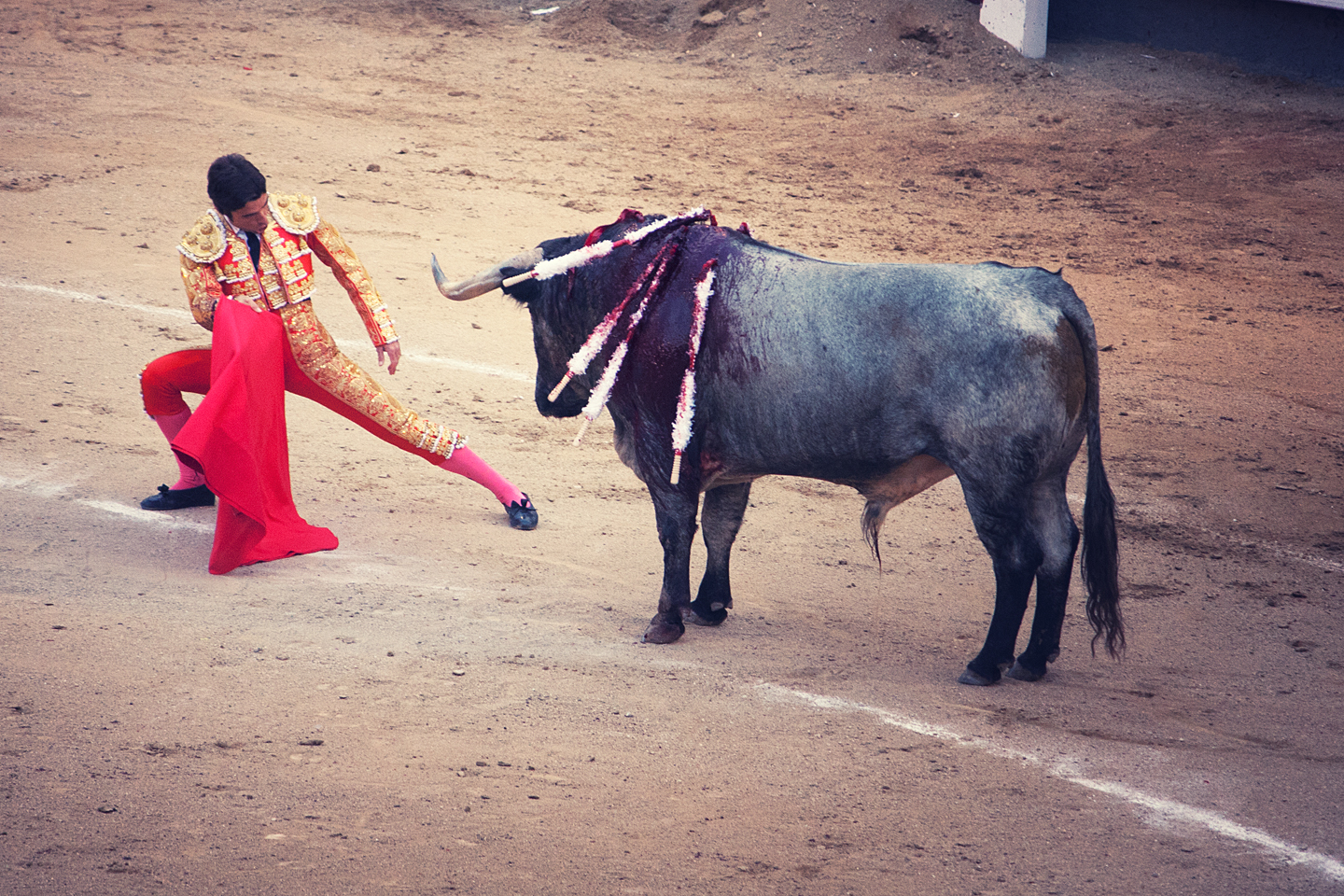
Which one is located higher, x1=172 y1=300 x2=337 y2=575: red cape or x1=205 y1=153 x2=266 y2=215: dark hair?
x1=205 y1=153 x2=266 y2=215: dark hair

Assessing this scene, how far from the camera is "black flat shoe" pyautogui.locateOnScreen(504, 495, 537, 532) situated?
568cm

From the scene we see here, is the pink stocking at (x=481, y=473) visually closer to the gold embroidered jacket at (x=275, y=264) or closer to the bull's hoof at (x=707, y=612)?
the gold embroidered jacket at (x=275, y=264)

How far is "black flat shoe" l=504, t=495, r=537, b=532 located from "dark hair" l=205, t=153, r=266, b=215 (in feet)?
5.85

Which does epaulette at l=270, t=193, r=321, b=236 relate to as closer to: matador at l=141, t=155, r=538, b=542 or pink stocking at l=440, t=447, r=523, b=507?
matador at l=141, t=155, r=538, b=542

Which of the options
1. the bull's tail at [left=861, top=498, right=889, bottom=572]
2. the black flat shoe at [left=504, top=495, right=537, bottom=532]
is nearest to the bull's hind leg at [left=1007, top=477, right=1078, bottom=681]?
the bull's tail at [left=861, top=498, right=889, bottom=572]

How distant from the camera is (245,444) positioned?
16.0 ft

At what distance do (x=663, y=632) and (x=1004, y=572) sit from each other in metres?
1.28

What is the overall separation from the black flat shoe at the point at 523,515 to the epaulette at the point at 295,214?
1.53 metres

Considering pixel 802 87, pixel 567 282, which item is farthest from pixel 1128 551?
pixel 802 87

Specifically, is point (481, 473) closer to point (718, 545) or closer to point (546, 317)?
point (546, 317)

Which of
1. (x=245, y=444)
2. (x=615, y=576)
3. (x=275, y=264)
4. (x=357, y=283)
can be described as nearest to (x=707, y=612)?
(x=615, y=576)

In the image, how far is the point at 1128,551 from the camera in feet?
19.0

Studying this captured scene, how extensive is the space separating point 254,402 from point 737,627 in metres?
2.17

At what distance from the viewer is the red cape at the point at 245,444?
4828mm
